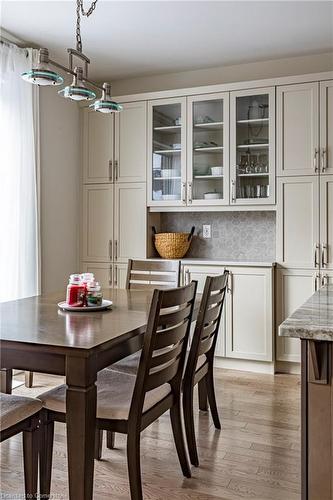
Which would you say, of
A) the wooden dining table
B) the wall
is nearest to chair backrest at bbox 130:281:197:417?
the wooden dining table

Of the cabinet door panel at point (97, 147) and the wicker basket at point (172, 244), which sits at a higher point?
the cabinet door panel at point (97, 147)

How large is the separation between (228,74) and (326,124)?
115 centimetres

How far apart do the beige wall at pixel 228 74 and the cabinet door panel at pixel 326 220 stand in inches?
42.9

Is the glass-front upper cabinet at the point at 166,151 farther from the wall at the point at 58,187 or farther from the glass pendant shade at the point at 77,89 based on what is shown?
the glass pendant shade at the point at 77,89

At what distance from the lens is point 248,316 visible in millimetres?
3732

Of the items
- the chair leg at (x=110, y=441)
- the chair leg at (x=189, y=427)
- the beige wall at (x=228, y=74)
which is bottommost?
the chair leg at (x=110, y=441)

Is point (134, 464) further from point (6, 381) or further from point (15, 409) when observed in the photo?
point (6, 381)

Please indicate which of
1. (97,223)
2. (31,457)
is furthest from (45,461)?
(97,223)

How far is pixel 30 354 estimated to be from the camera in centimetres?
166

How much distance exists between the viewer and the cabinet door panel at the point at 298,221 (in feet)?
11.8

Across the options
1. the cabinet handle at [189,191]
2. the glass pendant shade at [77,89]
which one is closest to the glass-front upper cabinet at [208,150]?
the cabinet handle at [189,191]

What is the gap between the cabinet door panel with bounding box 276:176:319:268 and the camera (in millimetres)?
3602

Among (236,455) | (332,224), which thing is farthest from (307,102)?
(236,455)

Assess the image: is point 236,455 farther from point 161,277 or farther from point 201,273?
point 201,273
